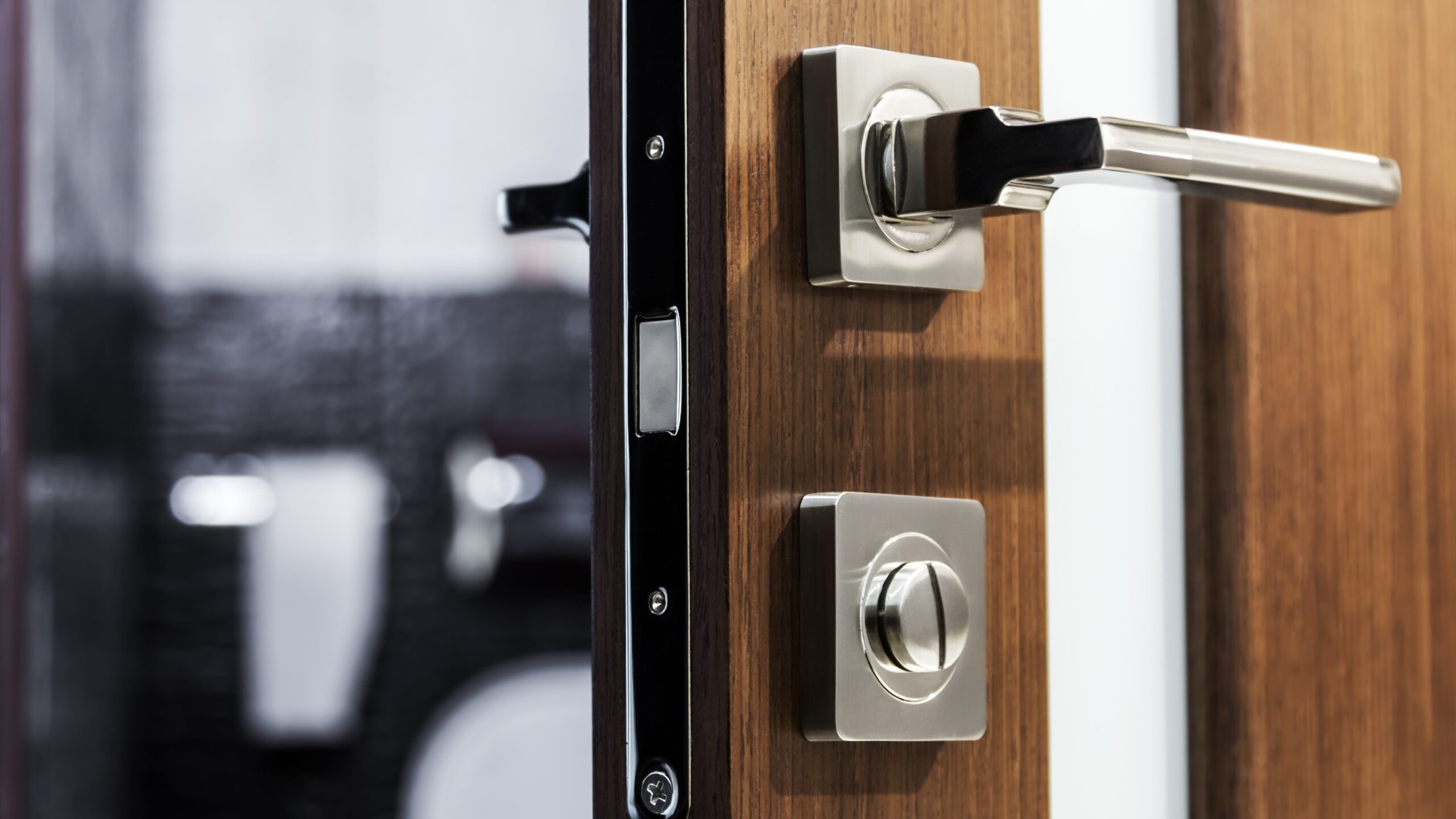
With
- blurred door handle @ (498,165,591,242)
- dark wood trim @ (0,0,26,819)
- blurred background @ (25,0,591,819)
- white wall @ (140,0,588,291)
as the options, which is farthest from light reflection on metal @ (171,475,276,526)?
blurred door handle @ (498,165,591,242)

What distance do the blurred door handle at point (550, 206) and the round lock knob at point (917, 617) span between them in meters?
0.11

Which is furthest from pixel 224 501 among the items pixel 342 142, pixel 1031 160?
pixel 1031 160

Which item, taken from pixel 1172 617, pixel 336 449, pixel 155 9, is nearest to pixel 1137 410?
pixel 1172 617

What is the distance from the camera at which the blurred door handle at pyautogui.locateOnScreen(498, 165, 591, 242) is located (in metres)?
0.34

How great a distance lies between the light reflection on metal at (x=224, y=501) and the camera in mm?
1666

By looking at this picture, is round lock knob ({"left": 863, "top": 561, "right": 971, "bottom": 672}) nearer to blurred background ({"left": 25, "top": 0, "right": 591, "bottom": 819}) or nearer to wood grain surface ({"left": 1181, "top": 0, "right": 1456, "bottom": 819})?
wood grain surface ({"left": 1181, "top": 0, "right": 1456, "bottom": 819})

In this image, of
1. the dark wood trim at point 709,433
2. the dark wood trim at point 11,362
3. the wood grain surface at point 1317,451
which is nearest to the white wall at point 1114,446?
the wood grain surface at point 1317,451

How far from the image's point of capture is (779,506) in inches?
11.0

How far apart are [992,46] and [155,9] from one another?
160cm

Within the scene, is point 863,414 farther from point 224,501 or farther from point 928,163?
point 224,501

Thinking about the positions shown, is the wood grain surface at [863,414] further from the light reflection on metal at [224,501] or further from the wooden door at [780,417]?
the light reflection on metal at [224,501]

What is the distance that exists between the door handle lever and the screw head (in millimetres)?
125

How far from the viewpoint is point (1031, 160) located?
0.28 meters

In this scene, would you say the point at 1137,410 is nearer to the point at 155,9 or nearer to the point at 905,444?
the point at 905,444
